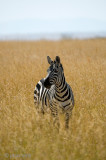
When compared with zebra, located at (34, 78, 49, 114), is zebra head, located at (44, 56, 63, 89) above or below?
above

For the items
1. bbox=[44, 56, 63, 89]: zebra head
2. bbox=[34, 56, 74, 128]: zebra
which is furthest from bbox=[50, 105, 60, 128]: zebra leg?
bbox=[44, 56, 63, 89]: zebra head

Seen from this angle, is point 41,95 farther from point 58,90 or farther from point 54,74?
point 54,74

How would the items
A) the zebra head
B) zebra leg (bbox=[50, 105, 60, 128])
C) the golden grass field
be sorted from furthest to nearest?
zebra leg (bbox=[50, 105, 60, 128]) → the zebra head → the golden grass field

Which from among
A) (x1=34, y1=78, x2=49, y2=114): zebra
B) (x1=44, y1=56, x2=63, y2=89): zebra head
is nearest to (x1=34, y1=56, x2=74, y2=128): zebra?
(x1=44, y1=56, x2=63, y2=89): zebra head

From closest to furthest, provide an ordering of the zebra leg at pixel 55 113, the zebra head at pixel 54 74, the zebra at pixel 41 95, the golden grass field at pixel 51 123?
the golden grass field at pixel 51 123 → the zebra head at pixel 54 74 → the zebra leg at pixel 55 113 → the zebra at pixel 41 95

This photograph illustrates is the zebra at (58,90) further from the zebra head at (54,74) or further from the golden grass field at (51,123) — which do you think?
the golden grass field at (51,123)

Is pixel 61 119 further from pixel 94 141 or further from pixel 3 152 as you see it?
pixel 3 152

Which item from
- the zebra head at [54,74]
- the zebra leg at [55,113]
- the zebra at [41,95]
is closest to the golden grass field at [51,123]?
the zebra leg at [55,113]

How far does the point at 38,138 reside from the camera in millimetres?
3221

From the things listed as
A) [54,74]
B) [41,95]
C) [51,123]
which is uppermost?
[54,74]

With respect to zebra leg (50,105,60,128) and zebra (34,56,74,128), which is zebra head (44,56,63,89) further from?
zebra leg (50,105,60,128)

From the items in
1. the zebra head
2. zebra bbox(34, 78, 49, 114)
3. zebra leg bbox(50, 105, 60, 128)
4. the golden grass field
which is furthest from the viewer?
zebra bbox(34, 78, 49, 114)

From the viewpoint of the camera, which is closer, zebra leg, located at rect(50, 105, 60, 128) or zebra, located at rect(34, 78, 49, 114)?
zebra leg, located at rect(50, 105, 60, 128)

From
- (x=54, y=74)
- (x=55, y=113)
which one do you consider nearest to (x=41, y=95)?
(x=55, y=113)
